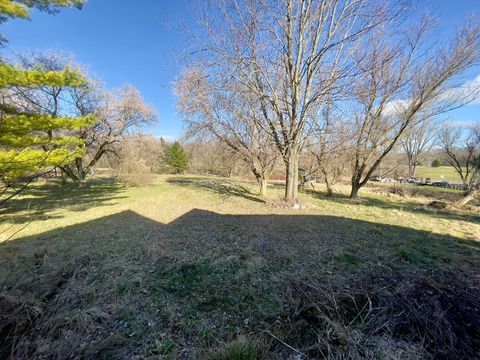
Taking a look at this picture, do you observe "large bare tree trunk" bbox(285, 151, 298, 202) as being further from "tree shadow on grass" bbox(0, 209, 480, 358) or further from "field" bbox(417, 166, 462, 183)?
"field" bbox(417, 166, 462, 183)

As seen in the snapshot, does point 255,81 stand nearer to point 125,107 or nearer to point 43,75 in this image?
point 43,75

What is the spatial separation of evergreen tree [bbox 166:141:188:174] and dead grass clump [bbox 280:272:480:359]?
117 ft

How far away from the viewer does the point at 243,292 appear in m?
3.05

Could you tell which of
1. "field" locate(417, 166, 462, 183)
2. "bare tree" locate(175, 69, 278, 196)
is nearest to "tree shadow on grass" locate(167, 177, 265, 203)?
"bare tree" locate(175, 69, 278, 196)

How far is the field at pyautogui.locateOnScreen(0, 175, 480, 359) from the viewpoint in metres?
1.97

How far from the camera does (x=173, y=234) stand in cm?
566

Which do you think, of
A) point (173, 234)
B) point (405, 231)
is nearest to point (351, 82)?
point (405, 231)

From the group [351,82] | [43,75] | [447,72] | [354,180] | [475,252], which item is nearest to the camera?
[475,252]

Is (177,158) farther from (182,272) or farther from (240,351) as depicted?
(240,351)

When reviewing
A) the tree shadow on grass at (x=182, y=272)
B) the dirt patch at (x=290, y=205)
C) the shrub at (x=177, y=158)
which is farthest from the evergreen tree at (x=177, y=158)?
the tree shadow on grass at (x=182, y=272)

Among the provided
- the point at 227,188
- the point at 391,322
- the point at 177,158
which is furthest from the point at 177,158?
the point at 391,322

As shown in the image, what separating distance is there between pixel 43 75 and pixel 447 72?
15257 mm

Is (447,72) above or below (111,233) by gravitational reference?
above

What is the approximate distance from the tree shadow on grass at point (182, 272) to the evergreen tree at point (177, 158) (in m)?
30.1
